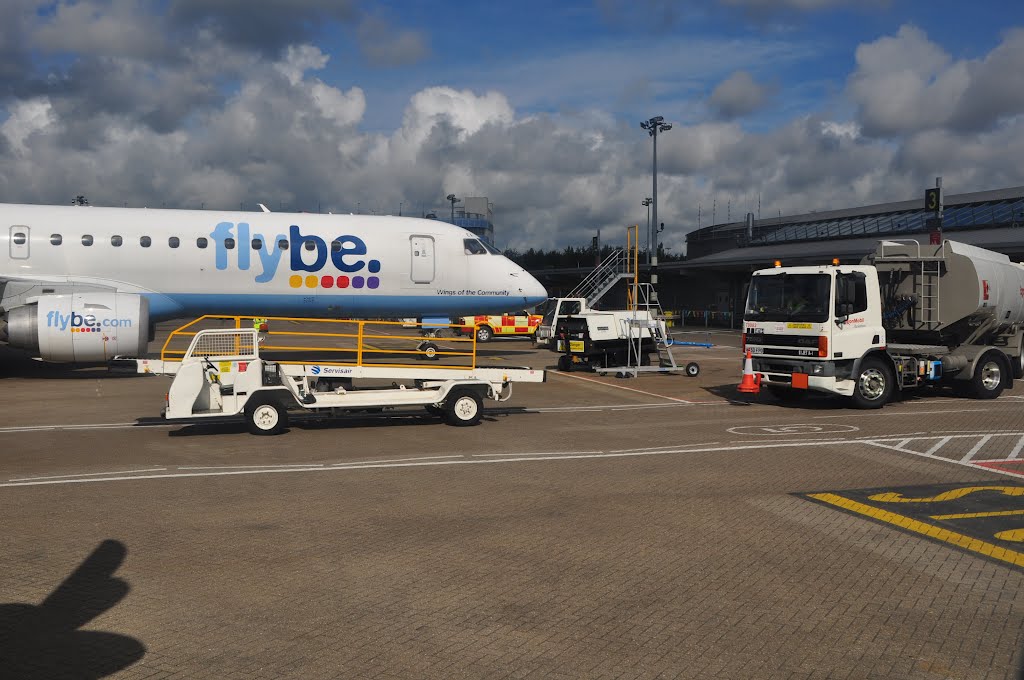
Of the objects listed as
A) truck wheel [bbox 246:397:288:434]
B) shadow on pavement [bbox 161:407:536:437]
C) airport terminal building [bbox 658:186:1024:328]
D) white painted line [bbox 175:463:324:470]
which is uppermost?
airport terminal building [bbox 658:186:1024:328]

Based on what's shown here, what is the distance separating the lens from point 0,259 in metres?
19.9

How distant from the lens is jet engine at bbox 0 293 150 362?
17.6 metres

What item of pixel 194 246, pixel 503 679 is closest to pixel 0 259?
pixel 194 246

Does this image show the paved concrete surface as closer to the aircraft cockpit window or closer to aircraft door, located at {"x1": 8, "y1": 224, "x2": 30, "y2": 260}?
aircraft door, located at {"x1": 8, "y1": 224, "x2": 30, "y2": 260}

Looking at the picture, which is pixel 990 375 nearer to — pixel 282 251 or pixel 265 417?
pixel 265 417

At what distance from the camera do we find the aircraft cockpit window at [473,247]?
75.9ft

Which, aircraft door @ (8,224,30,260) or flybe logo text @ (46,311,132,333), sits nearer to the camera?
Result: flybe logo text @ (46,311,132,333)

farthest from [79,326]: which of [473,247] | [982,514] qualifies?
[982,514]

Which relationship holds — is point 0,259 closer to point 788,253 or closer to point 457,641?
point 457,641

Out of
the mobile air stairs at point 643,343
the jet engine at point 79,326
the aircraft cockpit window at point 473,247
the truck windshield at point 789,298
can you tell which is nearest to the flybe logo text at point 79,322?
the jet engine at point 79,326

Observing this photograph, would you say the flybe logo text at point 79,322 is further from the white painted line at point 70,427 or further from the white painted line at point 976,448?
the white painted line at point 976,448

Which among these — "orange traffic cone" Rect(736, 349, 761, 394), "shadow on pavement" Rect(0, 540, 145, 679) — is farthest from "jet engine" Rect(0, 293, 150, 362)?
"orange traffic cone" Rect(736, 349, 761, 394)

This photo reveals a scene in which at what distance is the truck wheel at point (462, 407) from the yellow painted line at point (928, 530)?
6.14m

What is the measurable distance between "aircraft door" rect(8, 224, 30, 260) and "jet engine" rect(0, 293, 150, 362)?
2215 millimetres
